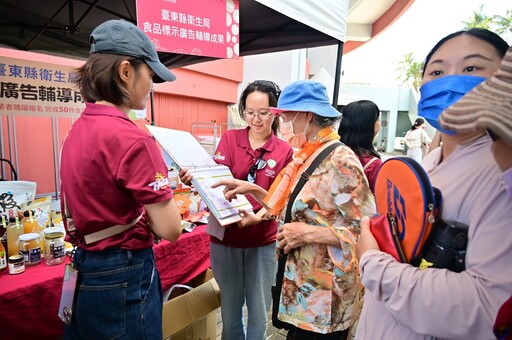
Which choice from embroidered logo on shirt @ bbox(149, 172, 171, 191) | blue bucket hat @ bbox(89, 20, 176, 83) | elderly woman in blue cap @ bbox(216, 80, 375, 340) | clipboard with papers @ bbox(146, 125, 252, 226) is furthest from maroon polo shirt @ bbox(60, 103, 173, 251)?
elderly woman in blue cap @ bbox(216, 80, 375, 340)

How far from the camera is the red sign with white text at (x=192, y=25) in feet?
6.25

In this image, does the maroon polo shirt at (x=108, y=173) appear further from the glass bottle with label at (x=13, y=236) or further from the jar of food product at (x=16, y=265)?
the glass bottle with label at (x=13, y=236)

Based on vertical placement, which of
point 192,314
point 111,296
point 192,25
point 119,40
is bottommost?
point 192,314

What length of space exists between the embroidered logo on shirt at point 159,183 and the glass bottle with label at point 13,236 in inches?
48.5

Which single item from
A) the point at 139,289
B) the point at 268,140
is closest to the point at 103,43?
the point at 139,289

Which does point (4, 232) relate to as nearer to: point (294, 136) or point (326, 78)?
point (294, 136)

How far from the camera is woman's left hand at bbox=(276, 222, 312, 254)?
1.29 m

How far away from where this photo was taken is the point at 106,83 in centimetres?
109

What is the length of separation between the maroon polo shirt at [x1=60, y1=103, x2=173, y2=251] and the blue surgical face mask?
86 cm

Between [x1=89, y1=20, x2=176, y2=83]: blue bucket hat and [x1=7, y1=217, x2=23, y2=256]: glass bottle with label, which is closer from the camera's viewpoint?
[x1=89, y1=20, x2=176, y2=83]: blue bucket hat

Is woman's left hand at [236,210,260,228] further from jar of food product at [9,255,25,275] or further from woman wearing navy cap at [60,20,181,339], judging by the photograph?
jar of food product at [9,255,25,275]

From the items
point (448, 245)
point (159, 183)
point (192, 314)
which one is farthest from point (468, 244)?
point (192, 314)

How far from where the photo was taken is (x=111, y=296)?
3.55ft

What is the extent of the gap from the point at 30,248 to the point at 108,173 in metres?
1.06
